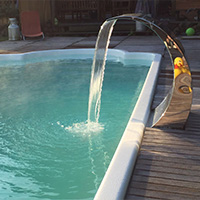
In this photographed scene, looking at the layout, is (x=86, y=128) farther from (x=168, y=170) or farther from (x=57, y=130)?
(x=168, y=170)

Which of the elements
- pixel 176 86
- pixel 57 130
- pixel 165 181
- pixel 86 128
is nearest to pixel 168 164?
pixel 165 181

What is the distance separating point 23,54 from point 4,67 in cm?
63

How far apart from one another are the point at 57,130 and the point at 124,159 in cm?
169

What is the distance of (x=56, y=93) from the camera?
17.5ft

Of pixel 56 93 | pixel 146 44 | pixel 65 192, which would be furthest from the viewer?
pixel 146 44

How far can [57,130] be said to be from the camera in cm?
373

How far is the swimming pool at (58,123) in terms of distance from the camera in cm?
266

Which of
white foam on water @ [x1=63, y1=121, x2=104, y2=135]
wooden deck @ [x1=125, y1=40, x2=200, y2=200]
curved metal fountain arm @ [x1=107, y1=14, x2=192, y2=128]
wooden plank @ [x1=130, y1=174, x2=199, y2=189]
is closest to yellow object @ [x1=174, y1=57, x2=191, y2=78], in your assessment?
curved metal fountain arm @ [x1=107, y1=14, x2=192, y2=128]

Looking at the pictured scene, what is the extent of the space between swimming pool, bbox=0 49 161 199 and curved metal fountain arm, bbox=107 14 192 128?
690 mm

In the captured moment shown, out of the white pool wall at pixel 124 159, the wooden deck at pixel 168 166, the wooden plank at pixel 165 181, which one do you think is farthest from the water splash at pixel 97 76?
the wooden plank at pixel 165 181

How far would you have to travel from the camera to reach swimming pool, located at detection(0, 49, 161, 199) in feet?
8.72

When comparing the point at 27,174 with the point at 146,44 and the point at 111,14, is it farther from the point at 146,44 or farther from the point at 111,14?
the point at 111,14

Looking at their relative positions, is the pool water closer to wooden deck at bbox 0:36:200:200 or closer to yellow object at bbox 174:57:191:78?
wooden deck at bbox 0:36:200:200

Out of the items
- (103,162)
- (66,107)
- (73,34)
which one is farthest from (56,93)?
(73,34)
